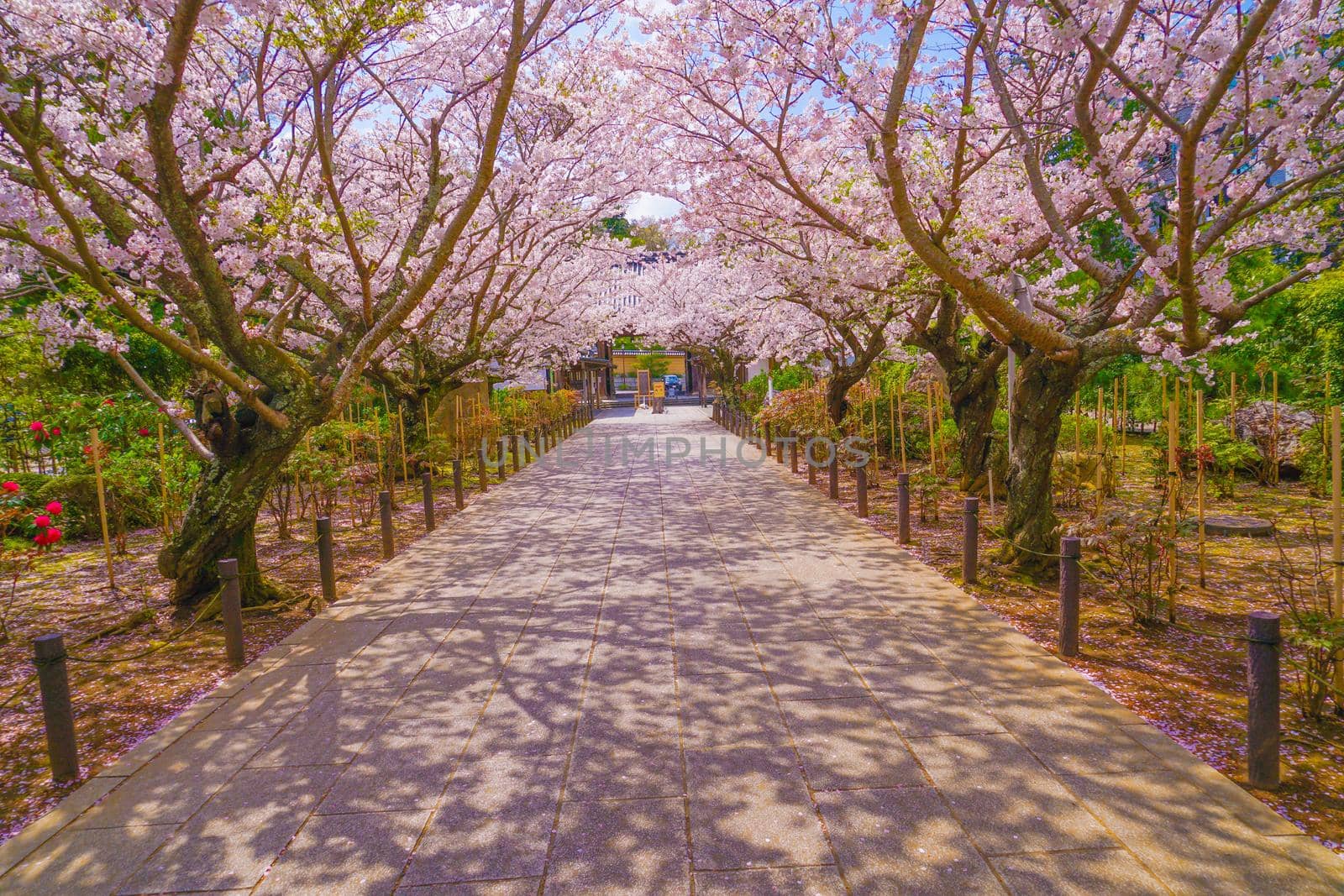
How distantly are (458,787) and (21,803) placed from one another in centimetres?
207

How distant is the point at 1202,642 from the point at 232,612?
6.53 metres

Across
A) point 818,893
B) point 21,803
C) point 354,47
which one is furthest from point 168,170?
point 818,893

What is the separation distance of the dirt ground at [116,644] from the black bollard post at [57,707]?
90mm

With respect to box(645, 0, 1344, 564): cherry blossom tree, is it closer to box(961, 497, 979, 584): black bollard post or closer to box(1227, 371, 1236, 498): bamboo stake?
box(961, 497, 979, 584): black bollard post

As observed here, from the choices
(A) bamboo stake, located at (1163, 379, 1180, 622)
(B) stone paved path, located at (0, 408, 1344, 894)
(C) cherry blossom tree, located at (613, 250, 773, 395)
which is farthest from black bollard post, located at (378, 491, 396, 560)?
(C) cherry blossom tree, located at (613, 250, 773, 395)

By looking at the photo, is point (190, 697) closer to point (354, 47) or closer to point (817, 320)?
point (354, 47)

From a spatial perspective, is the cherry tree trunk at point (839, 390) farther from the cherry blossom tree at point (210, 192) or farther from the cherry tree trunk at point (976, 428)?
the cherry blossom tree at point (210, 192)

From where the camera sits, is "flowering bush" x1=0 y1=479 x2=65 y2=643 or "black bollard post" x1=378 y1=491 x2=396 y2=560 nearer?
"flowering bush" x1=0 y1=479 x2=65 y2=643

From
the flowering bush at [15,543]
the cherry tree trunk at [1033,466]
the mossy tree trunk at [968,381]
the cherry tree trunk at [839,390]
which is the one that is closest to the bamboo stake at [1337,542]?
the cherry tree trunk at [1033,466]

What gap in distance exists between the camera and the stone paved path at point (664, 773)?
2736 millimetres

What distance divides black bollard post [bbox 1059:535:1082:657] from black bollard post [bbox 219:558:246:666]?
5.44m

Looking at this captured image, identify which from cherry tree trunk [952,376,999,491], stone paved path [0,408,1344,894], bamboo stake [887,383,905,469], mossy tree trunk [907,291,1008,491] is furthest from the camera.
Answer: bamboo stake [887,383,905,469]

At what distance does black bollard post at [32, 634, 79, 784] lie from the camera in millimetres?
3498

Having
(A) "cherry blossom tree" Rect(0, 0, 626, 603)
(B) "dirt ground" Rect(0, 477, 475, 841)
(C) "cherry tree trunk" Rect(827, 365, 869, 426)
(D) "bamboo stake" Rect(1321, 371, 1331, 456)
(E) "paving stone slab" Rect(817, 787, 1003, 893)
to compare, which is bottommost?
(E) "paving stone slab" Rect(817, 787, 1003, 893)
